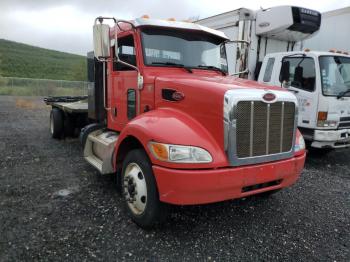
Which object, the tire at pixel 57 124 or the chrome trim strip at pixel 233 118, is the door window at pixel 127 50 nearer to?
the chrome trim strip at pixel 233 118

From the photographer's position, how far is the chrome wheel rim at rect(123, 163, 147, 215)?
3430 mm

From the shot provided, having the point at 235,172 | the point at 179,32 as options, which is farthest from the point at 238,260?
the point at 179,32

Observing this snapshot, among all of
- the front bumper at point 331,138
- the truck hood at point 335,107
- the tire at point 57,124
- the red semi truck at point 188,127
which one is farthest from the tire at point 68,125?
the truck hood at point 335,107

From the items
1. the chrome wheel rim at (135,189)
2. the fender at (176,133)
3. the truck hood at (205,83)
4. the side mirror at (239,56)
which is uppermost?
the side mirror at (239,56)

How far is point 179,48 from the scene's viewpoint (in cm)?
424

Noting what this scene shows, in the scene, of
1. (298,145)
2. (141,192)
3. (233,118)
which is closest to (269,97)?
(233,118)

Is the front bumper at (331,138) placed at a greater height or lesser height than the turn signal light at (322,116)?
lesser

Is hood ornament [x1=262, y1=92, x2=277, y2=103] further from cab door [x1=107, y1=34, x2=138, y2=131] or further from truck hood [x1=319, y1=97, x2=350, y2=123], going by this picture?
truck hood [x1=319, y1=97, x2=350, y2=123]

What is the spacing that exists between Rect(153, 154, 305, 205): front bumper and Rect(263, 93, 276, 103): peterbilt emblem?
67 cm

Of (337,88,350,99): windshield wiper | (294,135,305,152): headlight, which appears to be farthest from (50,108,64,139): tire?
(337,88,350,99): windshield wiper

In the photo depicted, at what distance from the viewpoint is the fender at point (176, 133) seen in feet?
9.84

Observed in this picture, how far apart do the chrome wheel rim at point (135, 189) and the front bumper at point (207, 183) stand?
43cm

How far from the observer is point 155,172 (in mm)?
3076

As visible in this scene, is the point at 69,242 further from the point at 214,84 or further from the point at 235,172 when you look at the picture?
the point at 214,84
